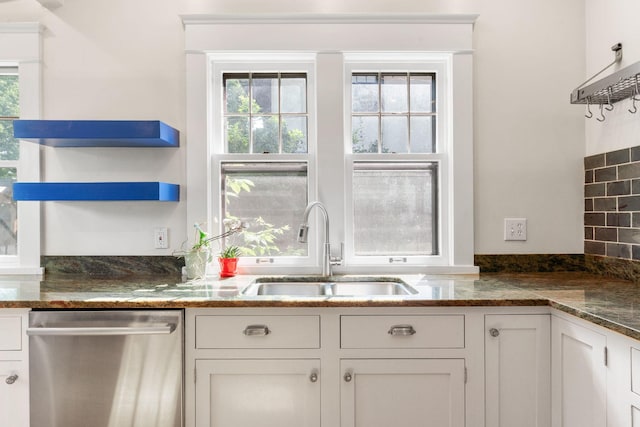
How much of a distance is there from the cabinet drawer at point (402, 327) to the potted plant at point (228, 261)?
0.79 meters

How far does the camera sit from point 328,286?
223cm

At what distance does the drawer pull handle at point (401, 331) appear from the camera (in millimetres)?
1712

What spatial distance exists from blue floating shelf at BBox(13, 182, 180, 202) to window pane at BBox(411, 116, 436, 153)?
1389 millimetres

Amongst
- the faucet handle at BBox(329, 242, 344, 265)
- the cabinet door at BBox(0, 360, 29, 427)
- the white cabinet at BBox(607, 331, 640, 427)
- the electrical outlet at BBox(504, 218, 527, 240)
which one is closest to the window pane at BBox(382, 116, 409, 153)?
the faucet handle at BBox(329, 242, 344, 265)

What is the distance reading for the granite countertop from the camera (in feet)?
5.39

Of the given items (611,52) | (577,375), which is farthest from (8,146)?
(611,52)

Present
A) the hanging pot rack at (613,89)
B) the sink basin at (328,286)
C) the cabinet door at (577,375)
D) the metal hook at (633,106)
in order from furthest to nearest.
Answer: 1. the sink basin at (328,286)
2. the metal hook at (633,106)
3. the hanging pot rack at (613,89)
4. the cabinet door at (577,375)

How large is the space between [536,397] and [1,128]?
3023 mm

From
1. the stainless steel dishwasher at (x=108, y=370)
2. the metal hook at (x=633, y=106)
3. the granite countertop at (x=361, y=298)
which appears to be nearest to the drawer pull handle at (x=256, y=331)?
the granite countertop at (x=361, y=298)

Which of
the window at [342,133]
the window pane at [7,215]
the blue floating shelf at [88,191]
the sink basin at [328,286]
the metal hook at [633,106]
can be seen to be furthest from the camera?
the window pane at [7,215]

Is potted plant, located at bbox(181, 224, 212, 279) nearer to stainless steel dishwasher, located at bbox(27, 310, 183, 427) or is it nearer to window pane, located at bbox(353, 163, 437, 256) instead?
stainless steel dishwasher, located at bbox(27, 310, 183, 427)

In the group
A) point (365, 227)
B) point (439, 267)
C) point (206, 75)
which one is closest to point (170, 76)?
point (206, 75)

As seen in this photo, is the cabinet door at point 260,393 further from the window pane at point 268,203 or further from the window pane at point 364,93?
the window pane at point 364,93

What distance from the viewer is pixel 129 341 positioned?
1.71m
